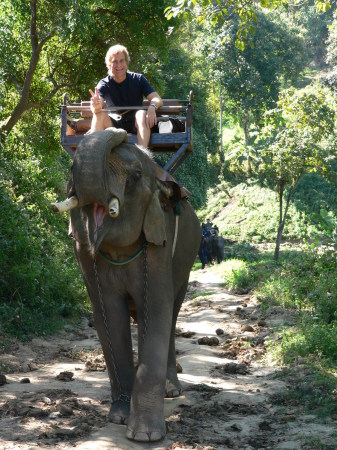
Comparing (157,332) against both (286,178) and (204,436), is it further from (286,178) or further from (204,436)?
(286,178)

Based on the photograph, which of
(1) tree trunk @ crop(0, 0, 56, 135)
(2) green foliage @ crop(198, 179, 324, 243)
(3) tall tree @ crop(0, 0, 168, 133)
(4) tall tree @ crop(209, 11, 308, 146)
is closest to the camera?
(1) tree trunk @ crop(0, 0, 56, 135)

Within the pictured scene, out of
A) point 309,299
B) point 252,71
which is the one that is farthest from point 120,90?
point 252,71

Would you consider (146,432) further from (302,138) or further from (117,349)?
(302,138)

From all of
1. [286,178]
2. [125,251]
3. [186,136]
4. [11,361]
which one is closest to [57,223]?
[11,361]

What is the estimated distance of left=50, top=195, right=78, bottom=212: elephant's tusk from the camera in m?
4.68

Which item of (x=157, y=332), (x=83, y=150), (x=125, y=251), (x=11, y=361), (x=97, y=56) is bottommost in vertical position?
(x=11, y=361)

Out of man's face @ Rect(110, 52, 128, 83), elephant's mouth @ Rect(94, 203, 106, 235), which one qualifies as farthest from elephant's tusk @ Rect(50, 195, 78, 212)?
man's face @ Rect(110, 52, 128, 83)

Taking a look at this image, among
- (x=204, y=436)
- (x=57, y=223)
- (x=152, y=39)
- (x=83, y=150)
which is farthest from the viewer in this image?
(x=152, y=39)

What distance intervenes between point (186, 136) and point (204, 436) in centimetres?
264

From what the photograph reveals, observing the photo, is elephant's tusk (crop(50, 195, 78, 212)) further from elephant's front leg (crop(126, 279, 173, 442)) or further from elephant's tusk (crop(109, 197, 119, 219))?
elephant's front leg (crop(126, 279, 173, 442))

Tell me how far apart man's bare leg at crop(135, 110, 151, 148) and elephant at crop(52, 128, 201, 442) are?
531 mm

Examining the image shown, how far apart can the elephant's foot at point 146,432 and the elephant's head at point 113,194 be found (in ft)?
4.17

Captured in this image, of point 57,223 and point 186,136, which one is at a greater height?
point 186,136

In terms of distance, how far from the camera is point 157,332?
17.6ft
